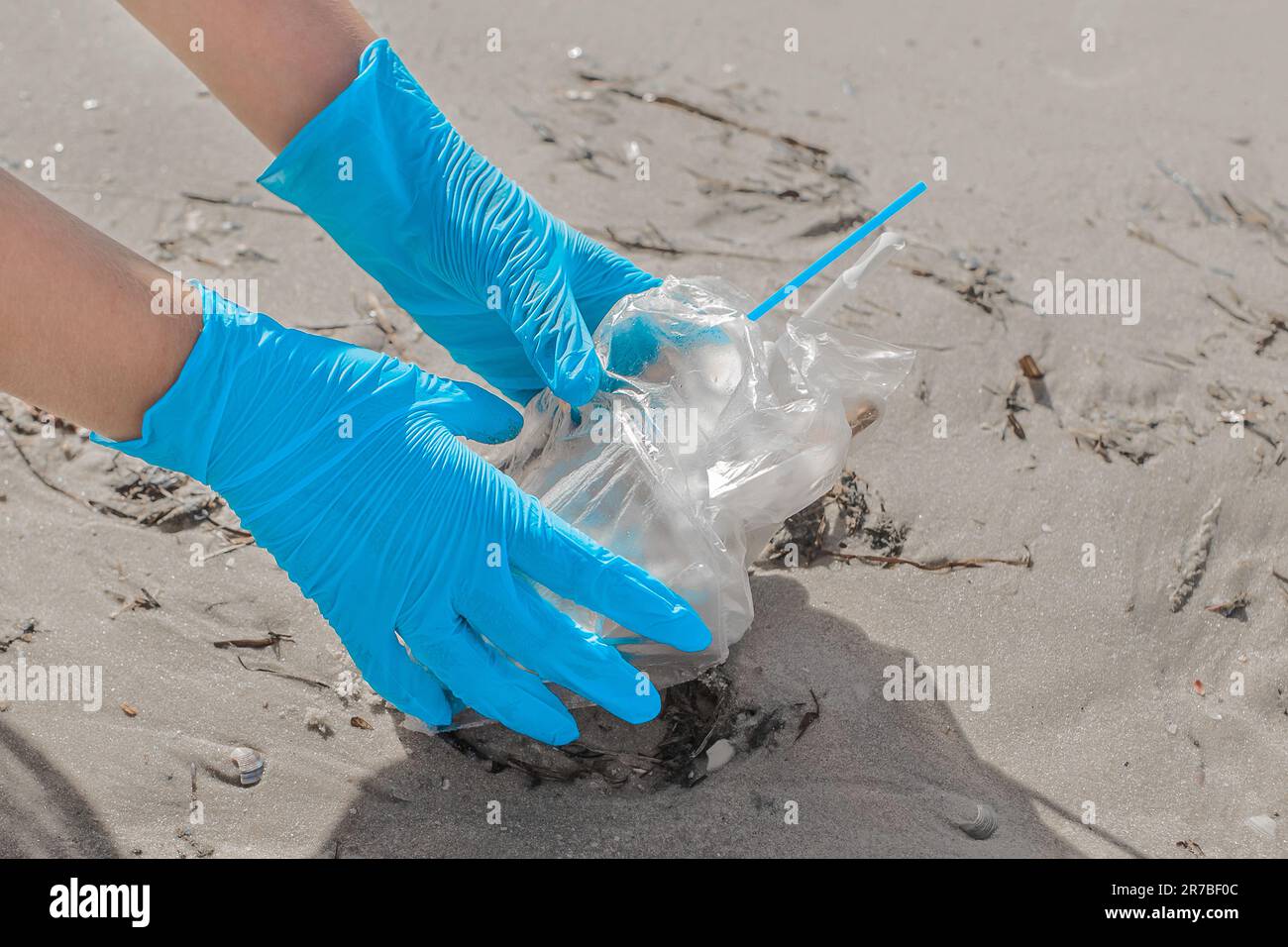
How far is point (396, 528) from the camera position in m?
1.98

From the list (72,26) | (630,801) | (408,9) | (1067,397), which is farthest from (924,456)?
(72,26)

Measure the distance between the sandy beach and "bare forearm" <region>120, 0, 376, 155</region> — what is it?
74 centimetres

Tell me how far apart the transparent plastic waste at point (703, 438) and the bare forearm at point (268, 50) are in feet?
2.42

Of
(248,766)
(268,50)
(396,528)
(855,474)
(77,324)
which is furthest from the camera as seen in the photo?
(855,474)

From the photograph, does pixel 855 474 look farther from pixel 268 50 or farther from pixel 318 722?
pixel 268 50

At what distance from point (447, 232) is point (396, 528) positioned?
2.18 feet

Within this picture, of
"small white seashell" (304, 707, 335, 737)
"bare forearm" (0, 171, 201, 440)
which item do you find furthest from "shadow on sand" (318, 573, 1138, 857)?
"bare forearm" (0, 171, 201, 440)

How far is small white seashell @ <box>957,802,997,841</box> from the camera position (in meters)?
2.00

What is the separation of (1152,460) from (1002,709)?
751mm

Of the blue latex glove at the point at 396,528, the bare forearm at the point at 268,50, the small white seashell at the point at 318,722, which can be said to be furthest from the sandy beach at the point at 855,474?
the bare forearm at the point at 268,50

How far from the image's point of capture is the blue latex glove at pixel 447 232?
2.21 m

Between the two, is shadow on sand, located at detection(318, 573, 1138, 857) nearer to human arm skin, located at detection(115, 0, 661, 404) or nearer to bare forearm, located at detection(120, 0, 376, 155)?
human arm skin, located at detection(115, 0, 661, 404)

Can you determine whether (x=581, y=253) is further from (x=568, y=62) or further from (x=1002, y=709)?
(x=568, y=62)

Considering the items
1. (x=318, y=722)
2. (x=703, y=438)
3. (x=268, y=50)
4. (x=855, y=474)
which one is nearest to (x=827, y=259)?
(x=703, y=438)
